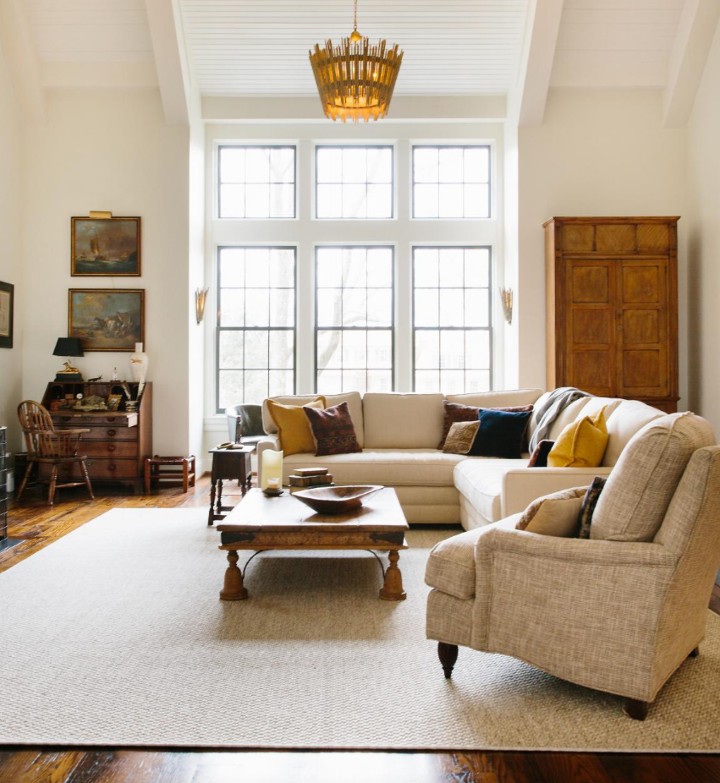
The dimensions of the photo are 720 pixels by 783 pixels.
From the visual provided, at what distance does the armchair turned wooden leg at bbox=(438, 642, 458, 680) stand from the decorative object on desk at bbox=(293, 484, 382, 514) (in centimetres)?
115

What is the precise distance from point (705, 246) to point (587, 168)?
1.39 metres

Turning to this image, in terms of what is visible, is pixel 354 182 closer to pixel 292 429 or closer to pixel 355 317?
pixel 355 317

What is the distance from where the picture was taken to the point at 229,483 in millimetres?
7066

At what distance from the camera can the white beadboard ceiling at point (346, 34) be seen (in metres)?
6.51

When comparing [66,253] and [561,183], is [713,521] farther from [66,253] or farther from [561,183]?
[66,253]

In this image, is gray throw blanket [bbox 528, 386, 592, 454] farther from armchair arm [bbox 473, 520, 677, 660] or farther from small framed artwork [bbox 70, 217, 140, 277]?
small framed artwork [bbox 70, 217, 140, 277]

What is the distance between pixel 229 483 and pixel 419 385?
2.33 meters

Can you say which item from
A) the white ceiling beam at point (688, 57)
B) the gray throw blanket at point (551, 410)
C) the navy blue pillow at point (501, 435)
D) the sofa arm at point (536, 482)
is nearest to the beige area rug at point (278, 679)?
the sofa arm at point (536, 482)

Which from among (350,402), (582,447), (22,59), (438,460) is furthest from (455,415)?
(22,59)

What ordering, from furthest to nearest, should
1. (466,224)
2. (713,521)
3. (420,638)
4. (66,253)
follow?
(466,224)
(66,253)
(420,638)
(713,521)

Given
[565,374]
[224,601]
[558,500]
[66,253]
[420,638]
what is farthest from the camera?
[66,253]

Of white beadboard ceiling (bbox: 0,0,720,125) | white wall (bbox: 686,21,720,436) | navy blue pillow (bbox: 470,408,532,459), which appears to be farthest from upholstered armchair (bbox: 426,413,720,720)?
white beadboard ceiling (bbox: 0,0,720,125)

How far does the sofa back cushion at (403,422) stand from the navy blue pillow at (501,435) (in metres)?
0.48

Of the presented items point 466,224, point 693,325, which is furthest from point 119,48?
point 693,325
